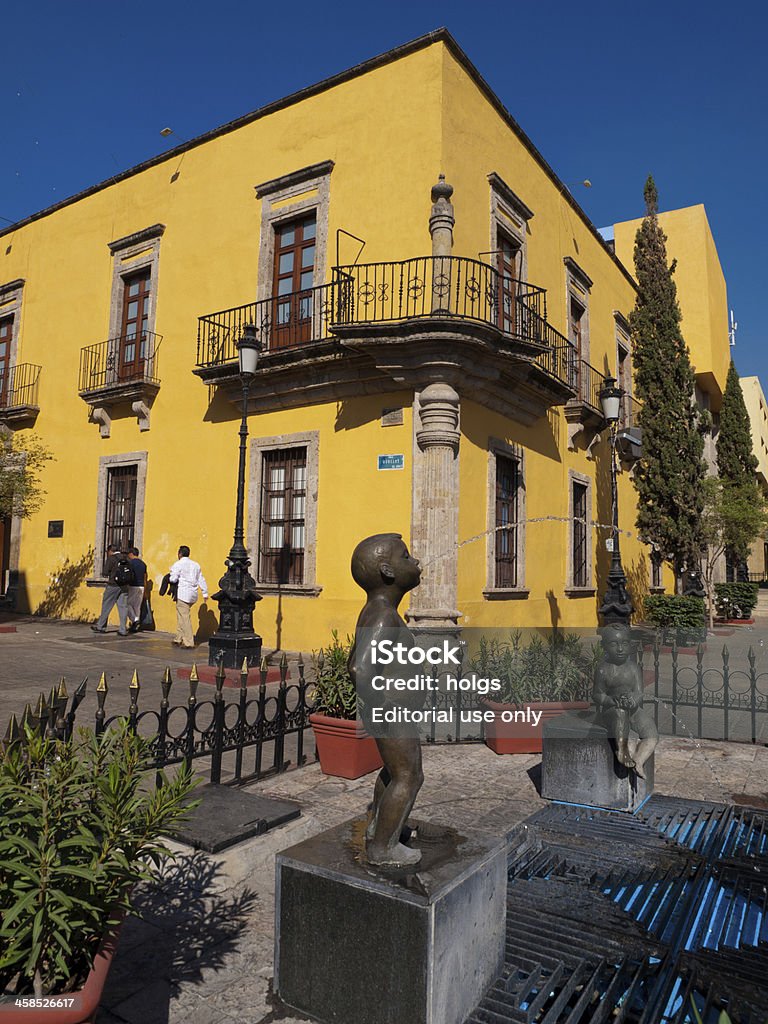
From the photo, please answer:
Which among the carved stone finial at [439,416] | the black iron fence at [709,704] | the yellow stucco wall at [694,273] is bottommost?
the black iron fence at [709,704]

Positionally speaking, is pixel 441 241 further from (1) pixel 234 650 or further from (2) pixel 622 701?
(2) pixel 622 701

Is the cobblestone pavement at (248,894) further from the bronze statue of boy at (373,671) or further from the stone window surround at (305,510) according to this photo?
the stone window surround at (305,510)

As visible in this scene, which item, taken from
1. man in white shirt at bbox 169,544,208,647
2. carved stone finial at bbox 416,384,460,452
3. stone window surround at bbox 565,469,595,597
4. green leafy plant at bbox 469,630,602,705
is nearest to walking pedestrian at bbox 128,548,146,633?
man in white shirt at bbox 169,544,208,647

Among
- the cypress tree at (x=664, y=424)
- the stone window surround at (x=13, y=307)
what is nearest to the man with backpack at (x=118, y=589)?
the stone window surround at (x=13, y=307)

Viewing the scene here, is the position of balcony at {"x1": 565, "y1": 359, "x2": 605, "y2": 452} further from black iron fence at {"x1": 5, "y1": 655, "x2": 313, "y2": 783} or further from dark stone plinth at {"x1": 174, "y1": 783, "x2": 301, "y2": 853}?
dark stone plinth at {"x1": 174, "y1": 783, "x2": 301, "y2": 853}

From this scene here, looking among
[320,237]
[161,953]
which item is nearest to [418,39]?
[320,237]

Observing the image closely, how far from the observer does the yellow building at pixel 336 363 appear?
10.6 m

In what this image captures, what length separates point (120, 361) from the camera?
15109 millimetres

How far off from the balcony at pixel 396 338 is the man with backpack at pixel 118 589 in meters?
3.73

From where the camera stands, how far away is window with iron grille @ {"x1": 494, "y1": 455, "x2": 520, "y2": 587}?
1205cm

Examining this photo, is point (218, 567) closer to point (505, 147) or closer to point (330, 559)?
point (330, 559)

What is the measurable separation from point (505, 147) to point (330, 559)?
826cm

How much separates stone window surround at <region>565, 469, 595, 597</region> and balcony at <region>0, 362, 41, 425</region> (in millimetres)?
12772

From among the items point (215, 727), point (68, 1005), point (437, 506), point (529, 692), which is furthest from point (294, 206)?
point (68, 1005)
